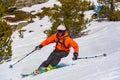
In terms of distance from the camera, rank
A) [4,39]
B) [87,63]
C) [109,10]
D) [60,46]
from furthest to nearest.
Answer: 1. [109,10]
2. [4,39]
3. [60,46]
4. [87,63]

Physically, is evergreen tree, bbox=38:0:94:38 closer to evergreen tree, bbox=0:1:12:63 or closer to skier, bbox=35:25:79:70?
evergreen tree, bbox=0:1:12:63

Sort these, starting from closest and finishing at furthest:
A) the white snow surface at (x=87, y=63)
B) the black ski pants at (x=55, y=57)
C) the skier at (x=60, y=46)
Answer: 1. the white snow surface at (x=87, y=63)
2. the skier at (x=60, y=46)
3. the black ski pants at (x=55, y=57)

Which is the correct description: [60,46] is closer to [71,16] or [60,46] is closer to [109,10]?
[71,16]

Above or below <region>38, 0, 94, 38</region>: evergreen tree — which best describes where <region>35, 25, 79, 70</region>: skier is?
above

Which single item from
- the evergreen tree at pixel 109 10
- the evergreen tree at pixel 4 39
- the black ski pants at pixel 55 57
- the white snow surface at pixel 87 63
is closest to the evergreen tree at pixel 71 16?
the white snow surface at pixel 87 63

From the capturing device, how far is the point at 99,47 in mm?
16641

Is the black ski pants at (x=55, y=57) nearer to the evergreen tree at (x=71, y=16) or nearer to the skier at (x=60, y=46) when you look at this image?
the skier at (x=60, y=46)

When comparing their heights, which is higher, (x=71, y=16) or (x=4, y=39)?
(x=71, y=16)

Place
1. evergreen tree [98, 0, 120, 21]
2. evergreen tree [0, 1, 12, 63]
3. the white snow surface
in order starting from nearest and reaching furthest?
the white snow surface → evergreen tree [0, 1, 12, 63] → evergreen tree [98, 0, 120, 21]

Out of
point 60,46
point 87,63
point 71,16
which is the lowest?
point 71,16

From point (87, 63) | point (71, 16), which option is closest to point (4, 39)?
point (71, 16)

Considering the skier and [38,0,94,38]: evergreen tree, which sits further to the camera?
[38,0,94,38]: evergreen tree

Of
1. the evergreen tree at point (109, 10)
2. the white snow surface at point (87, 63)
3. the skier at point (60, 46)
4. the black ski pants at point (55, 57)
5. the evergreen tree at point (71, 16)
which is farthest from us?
the evergreen tree at point (109, 10)

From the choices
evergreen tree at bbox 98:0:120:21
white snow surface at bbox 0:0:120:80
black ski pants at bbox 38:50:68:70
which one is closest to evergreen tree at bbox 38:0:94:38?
white snow surface at bbox 0:0:120:80
